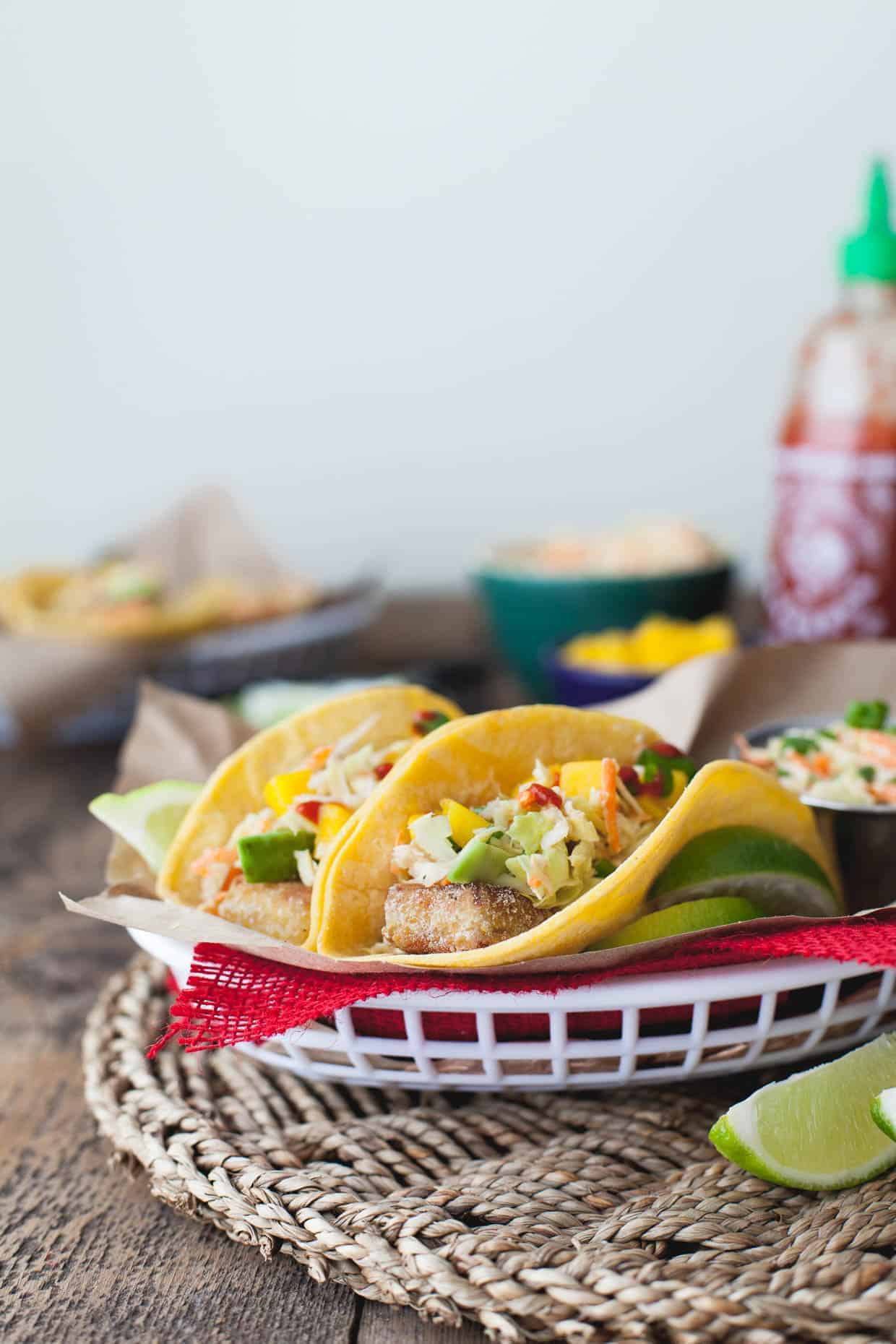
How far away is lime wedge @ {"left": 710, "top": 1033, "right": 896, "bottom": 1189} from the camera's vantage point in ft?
3.53

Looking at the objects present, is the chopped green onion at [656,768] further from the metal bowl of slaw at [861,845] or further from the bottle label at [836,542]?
the bottle label at [836,542]

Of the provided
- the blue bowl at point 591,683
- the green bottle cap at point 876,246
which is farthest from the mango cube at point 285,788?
the green bottle cap at point 876,246

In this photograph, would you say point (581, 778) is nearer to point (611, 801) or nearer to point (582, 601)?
point (611, 801)

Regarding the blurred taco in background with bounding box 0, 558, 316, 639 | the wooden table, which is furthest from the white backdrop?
the wooden table

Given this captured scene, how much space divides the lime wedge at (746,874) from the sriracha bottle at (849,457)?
1.10m

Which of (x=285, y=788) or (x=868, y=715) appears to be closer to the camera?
(x=285, y=788)

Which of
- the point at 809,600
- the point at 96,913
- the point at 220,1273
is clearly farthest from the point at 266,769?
the point at 809,600

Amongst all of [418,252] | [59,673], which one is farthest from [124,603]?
[418,252]

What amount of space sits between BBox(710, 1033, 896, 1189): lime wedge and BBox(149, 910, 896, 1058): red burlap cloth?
9 cm

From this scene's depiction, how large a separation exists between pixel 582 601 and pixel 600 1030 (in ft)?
5.29

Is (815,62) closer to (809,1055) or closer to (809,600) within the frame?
(809,600)

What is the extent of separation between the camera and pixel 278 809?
138 cm

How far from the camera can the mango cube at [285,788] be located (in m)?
1.37

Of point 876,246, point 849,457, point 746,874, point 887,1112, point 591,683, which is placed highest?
point 876,246
